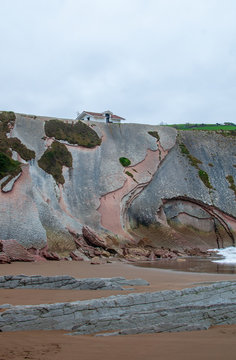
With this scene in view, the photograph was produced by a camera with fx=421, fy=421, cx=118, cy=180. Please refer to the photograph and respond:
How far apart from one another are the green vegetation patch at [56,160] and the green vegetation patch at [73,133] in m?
1.13

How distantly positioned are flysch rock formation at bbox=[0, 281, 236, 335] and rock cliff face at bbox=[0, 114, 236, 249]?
685 inches

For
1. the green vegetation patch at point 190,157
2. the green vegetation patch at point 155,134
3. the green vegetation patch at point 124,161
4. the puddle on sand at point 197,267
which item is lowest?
the puddle on sand at point 197,267

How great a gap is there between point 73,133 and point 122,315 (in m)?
30.1

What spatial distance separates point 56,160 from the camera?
32469 mm

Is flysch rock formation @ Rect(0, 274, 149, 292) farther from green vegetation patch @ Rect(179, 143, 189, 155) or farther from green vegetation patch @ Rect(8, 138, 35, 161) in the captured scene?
green vegetation patch @ Rect(179, 143, 189, 155)

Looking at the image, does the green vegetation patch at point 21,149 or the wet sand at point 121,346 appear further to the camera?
the green vegetation patch at point 21,149

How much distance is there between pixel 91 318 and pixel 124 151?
30575mm

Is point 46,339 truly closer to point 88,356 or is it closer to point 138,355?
point 88,356

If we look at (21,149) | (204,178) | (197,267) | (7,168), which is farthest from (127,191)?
(197,267)

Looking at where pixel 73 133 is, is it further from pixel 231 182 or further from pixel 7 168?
pixel 231 182

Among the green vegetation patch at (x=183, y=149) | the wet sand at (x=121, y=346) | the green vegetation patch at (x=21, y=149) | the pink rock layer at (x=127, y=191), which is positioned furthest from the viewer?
the green vegetation patch at (x=183, y=149)

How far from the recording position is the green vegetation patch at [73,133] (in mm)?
34688

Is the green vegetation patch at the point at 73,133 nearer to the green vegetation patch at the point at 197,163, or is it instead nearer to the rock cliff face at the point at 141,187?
the rock cliff face at the point at 141,187

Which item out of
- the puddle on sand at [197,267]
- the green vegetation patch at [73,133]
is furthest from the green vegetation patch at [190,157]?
the puddle on sand at [197,267]
